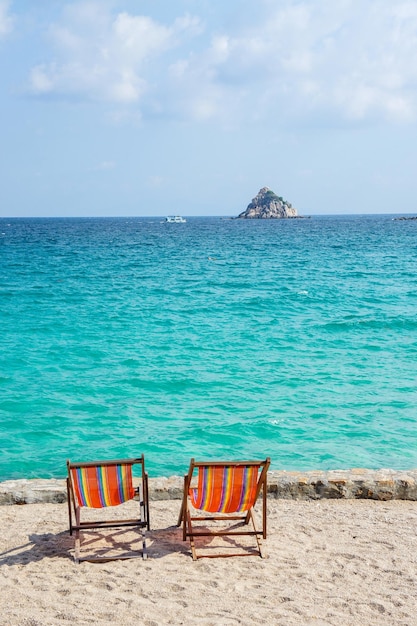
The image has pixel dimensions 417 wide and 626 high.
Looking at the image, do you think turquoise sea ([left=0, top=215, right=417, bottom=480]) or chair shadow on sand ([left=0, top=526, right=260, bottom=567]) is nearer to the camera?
chair shadow on sand ([left=0, top=526, right=260, bottom=567])

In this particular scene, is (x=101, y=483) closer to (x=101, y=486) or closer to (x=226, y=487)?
(x=101, y=486)

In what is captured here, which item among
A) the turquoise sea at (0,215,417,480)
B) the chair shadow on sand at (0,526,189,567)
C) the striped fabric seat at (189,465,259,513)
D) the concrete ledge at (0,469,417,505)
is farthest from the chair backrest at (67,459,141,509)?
the turquoise sea at (0,215,417,480)

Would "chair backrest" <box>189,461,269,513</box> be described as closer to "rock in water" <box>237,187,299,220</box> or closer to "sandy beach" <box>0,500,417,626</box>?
"sandy beach" <box>0,500,417,626</box>

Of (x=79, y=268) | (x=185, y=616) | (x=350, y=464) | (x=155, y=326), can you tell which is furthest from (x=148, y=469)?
(x=79, y=268)

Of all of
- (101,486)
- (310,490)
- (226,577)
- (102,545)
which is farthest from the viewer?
(310,490)

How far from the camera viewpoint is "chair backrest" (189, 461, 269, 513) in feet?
19.9

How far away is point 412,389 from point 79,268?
1171 inches

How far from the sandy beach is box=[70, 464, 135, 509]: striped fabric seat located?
0.58 meters

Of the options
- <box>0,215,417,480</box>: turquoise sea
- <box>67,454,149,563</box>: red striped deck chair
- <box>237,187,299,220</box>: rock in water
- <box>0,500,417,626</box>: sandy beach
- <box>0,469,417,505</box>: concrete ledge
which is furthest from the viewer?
<box>237,187,299,220</box>: rock in water

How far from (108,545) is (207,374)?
8.27 metres

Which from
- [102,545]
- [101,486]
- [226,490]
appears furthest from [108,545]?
[226,490]

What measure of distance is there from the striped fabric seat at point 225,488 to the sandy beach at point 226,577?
52cm

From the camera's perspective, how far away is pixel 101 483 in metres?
6.12

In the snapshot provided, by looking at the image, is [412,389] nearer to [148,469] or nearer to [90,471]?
[148,469]
